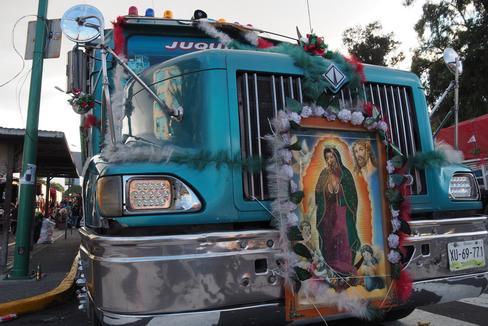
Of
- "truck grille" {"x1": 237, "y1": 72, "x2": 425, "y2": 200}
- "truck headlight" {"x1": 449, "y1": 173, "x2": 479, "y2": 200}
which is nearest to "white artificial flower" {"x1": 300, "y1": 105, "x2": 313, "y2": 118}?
"truck grille" {"x1": 237, "y1": 72, "x2": 425, "y2": 200}

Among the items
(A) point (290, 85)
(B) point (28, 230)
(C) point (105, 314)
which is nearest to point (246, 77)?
(A) point (290, 85)

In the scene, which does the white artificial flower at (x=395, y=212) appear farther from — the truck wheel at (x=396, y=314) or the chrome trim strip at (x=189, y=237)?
the truck wheel at (x=396, y=314)

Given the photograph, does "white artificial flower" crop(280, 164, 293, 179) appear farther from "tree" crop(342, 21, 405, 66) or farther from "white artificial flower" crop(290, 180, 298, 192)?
"tree" crop(342, 21, 405, 66)

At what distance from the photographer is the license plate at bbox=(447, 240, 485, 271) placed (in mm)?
3299

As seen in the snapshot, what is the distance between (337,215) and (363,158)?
0.43 meters

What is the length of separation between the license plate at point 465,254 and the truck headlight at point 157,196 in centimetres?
184

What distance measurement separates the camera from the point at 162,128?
330 cm

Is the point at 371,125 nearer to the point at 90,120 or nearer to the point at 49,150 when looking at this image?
the point at 90,120

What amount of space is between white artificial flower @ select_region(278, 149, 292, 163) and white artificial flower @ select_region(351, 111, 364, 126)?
0.53 metres

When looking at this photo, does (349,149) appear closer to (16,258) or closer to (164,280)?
(164,280)

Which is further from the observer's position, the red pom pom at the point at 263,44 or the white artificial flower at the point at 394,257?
the red pom pom at the point at 263,44

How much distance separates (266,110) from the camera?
3.08m

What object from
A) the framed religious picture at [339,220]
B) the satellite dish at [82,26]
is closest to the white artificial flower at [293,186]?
the framed religious picture at [339,220]

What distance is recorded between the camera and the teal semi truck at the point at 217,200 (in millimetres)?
2523
